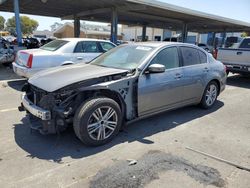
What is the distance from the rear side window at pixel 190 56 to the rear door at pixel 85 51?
4.18 m

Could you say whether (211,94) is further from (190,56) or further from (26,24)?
(26,24)

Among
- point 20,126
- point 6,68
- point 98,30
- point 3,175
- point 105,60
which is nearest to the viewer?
point 3,175

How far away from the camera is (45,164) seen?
132 inches

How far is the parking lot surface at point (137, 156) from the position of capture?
10.00 feet

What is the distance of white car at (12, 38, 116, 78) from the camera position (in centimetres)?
748

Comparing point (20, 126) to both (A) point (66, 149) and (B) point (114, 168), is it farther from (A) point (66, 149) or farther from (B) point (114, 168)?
(B) point (114, 168)

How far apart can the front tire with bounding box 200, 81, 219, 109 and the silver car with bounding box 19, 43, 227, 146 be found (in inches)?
11.6

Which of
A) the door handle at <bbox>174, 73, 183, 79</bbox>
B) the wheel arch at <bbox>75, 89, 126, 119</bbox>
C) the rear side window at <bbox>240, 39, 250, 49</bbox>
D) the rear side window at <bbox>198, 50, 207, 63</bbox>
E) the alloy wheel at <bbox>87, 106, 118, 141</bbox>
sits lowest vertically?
the alloy wheel at <bbox>87, 106, 118, 141</bbox>

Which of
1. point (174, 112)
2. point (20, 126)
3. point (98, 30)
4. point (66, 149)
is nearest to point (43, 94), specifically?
point (66, 149)

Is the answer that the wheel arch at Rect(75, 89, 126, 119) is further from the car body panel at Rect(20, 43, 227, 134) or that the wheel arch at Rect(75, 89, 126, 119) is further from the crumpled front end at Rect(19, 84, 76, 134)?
the crumpled front end at Rect(19, 84, 76, 134)

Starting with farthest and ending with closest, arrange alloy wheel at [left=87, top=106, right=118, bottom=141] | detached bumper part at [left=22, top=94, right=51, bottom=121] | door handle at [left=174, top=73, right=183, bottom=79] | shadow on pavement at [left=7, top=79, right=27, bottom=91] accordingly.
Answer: shadow on pavement at [left=7, top=79, right=27, bottom=91] < door handle at [left=174, top=73, right=183, bottom=79] < alloy wheel at [left=87, top=106, right=118, bottom=141] < detached bumper part at [left=22, top=94, right=51, bottom=121]

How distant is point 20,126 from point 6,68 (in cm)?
872

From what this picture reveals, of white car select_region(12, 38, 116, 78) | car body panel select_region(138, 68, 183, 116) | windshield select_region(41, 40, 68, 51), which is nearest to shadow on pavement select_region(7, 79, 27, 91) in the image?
white car select_region(12, 38, 116, 78)

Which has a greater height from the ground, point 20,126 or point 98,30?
point 98,30
